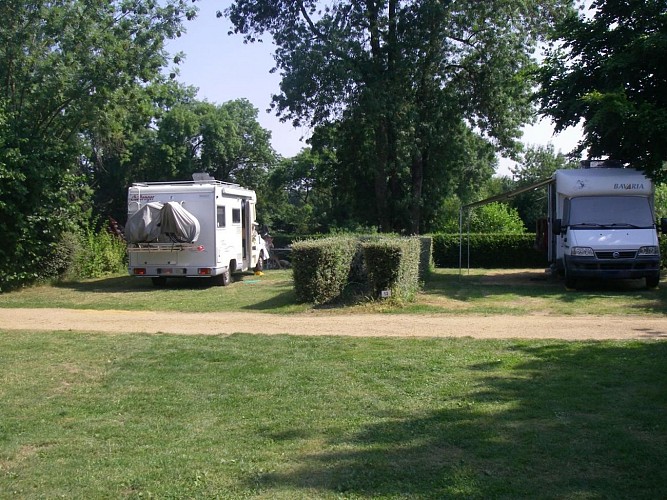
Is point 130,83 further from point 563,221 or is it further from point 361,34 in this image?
point 563,221

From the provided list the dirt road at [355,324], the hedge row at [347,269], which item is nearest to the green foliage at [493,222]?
the hedge row at [347,269]

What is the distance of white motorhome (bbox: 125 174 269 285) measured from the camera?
16.7 metres

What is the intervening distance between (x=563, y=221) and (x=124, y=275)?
12.7 m

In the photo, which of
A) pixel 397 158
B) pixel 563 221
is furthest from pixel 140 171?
pixel 563 221

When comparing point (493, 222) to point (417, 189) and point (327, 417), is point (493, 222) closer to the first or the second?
point (417, 189)

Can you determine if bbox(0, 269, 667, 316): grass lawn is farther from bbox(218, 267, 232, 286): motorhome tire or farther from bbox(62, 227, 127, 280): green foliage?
bbox(62, 227, 127, 280): green foliage

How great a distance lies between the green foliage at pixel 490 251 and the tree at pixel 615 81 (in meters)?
6.99

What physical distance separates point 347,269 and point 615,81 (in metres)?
8.38

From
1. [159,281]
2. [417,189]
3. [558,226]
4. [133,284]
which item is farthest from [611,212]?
[417,189]

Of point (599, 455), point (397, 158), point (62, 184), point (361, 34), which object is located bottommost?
point (599, 455)

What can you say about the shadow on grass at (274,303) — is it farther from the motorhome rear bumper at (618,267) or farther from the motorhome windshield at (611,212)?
the motorhome windshield at (611,212)

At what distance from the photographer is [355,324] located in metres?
11.2

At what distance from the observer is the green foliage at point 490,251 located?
25.4 metres

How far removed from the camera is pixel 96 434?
5.57 metres
